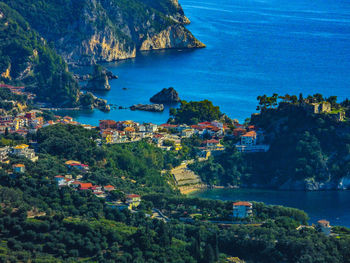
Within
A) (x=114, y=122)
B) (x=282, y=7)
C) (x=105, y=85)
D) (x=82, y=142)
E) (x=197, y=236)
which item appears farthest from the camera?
(x=282, y=7)

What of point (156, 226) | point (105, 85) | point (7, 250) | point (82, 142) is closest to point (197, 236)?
point (156, 226)

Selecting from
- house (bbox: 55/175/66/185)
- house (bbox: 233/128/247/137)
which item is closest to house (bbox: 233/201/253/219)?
house (bbox: 55/175/66/185)

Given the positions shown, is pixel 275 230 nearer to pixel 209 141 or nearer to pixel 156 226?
pixel 156 226

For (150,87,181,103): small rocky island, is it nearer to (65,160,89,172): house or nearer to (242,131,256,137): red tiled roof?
(242,131,256,137): red tiled roof

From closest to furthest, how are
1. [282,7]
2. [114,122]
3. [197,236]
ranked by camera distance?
1. [197,236]
2. [114,122]
3. [282,7]

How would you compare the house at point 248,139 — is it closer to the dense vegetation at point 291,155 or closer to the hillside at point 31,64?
the dense vegetation at point 291,155

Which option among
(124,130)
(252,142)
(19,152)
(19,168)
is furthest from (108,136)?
(19,168)
